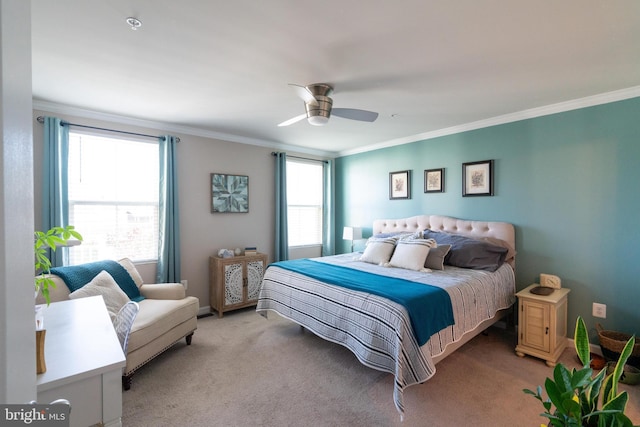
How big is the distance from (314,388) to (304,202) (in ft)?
11.3

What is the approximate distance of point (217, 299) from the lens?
3922 mm

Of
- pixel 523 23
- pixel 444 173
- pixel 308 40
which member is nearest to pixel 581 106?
pixel 444 173

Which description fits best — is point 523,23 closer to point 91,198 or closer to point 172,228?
point 172,228

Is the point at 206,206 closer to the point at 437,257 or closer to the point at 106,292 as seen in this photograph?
the point at 106,292

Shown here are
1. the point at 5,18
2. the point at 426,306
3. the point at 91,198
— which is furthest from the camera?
the point at 91,198

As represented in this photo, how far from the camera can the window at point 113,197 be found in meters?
3.26

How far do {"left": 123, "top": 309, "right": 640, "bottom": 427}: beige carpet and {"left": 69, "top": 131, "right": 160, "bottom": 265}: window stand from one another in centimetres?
151

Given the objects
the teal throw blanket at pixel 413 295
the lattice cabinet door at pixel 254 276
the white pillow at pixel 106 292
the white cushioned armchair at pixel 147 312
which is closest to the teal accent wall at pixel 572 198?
the teal throw blanket at pixel 413 295

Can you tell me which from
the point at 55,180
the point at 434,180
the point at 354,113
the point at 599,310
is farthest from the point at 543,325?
the point at 55,180

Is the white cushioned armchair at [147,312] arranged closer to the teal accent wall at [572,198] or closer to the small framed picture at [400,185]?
the small framed picture at [400,185]

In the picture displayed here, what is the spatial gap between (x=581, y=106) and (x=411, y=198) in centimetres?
214

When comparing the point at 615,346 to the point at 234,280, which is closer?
the point at 615,346

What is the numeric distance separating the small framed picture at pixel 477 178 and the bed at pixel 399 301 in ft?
1.30

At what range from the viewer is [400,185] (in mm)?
4555
